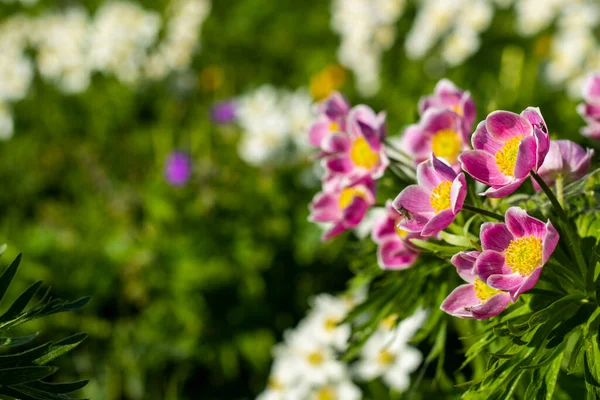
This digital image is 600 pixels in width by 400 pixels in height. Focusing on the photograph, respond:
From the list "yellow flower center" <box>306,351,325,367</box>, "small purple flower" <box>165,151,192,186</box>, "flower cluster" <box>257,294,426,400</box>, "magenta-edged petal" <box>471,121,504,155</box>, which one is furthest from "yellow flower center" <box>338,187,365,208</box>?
"small purple flower" <box>165,151,192,186</box>

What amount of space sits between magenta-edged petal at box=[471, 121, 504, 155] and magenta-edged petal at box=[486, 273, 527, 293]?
0.58 feet

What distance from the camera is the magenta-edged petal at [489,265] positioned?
1027 millimetres

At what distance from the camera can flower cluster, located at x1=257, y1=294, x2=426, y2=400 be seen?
213cm

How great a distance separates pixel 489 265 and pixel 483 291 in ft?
0.24

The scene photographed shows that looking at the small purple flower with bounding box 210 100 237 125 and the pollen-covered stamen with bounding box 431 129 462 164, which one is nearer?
the pollen-covered stamen with bounding box 431 129 462 164

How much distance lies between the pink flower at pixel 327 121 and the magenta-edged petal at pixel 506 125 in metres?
0.39

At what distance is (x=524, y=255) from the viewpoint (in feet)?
3.36

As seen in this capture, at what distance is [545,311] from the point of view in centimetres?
104

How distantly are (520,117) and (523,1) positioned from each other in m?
2.78

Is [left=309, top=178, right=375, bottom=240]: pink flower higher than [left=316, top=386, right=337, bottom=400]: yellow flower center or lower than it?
higher

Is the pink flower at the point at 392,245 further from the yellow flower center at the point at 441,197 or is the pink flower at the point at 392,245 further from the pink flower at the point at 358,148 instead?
the yellow flower center at the point at 441,197

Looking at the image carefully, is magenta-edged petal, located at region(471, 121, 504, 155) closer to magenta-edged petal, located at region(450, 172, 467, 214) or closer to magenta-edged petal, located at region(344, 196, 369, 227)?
magenta-edged petal, located at region(450, 172, 467, 214)

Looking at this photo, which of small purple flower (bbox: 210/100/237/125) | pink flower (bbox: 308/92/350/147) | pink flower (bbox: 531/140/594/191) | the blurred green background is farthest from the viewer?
small purple flower (bbox: 210/100/237/125)

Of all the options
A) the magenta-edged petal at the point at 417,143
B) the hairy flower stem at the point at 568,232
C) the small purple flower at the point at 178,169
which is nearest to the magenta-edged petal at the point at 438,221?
the hairy flower stem at the point at 568,232
